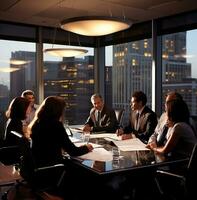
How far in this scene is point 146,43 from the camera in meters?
5.94

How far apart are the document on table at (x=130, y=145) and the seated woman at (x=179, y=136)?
11.6 inches

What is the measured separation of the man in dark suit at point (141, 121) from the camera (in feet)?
12.3

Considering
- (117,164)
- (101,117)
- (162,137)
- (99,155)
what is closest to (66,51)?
(101,117)

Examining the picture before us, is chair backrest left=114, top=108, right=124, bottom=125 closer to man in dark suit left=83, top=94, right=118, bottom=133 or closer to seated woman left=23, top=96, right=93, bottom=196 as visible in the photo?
man in dark suit left=83, top=94, right=118, bottom=133

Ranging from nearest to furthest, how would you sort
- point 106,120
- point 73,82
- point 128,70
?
point 106,120 → point 128,70 → point 73,82

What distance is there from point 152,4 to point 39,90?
291cm

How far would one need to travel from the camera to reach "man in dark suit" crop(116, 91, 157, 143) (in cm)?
374

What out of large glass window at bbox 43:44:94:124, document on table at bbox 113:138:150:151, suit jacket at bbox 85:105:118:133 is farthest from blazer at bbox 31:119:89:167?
large glass window at bbox 43:44:94:124

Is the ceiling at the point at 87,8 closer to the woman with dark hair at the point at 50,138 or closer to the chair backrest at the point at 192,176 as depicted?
the woman with dark hair at the point at 50,138

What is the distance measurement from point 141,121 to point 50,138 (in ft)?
5.23

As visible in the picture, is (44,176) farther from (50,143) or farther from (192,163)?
(192,163)

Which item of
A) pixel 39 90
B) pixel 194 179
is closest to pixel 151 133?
pixel 194 179

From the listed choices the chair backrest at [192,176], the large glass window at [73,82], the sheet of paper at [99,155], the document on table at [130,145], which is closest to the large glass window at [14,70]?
the large glass window at [73,82]

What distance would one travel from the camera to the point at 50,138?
8.75ft
